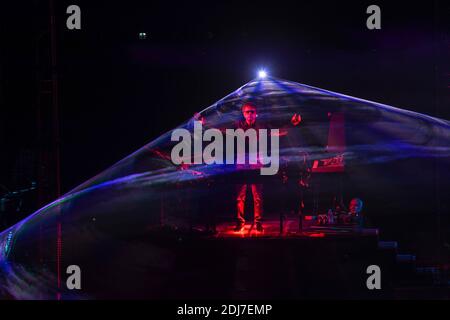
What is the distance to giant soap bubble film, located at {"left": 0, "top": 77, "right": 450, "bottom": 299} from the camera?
3996 mm

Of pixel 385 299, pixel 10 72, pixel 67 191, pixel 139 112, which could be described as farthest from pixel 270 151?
pixel 10 72

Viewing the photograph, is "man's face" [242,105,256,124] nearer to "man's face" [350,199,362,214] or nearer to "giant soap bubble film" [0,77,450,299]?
"giant soap bubble film" [0,77,450,299]

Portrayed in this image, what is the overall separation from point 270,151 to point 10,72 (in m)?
2.55

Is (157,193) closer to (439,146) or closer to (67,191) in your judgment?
(67,191)

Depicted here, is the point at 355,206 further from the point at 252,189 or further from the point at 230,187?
the point at 230,187

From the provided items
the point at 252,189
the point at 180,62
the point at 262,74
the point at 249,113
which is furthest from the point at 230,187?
the point at 180,62

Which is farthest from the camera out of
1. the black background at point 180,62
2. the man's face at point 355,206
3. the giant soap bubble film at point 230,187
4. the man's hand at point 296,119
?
the man's hand at point 296,119

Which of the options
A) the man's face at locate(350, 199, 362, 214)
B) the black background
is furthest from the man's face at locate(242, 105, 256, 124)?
the man's face at locate(350, 199, 362, 214)

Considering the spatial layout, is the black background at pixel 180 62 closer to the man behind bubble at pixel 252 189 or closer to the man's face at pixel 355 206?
the man behind bubble at pixel 252 189

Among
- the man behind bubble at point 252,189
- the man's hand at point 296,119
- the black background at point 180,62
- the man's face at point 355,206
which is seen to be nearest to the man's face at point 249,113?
the man behind bubble at point 252,189

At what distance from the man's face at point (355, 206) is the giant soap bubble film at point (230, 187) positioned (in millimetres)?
253

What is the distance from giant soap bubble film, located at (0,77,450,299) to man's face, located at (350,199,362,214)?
0.83 feet

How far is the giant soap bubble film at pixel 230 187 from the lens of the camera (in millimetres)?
3996

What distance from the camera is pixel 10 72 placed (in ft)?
14.5
